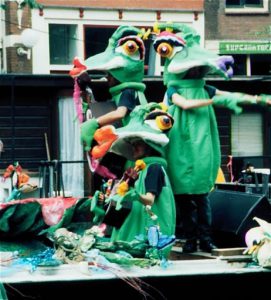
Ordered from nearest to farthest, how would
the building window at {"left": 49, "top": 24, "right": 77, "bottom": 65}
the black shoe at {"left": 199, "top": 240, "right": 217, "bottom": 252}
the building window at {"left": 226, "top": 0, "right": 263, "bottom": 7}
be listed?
the black shoe at {"left": 199, "top": 240, "right": 217, "bottom": 252} < the building window at {"left": 49, "top": 24, "right": 77, "bottom": 65} < the building window at {"left": 226, "top": 0, "right": 263, "bottom": 7}

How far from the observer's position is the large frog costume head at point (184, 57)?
23.2 feet

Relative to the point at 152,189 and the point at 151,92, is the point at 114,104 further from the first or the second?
the point at 151,92

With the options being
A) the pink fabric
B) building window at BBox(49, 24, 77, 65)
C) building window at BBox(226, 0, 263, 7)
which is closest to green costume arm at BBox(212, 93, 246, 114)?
the pink fabric

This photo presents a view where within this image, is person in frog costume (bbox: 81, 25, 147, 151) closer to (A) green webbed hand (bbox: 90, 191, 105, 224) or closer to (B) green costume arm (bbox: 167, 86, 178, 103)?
(B) green costume arm (bbox: 167, 86, 178, 103)

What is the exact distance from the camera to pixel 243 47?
25.0m

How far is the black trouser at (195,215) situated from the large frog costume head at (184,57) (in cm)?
75

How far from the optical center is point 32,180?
51.0 feet

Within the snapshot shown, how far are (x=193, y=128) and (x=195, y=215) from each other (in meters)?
0.55

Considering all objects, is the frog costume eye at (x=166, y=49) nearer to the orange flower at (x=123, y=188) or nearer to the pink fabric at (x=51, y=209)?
the pink fabric at (x=51, y=209)

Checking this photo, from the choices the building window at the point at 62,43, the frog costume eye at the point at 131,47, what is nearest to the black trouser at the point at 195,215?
the frog costume eye at the point at 131,47

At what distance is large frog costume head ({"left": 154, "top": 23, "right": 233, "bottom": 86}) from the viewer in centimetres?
707

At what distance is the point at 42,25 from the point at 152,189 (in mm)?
17829

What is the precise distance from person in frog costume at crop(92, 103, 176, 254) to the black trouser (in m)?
0.37

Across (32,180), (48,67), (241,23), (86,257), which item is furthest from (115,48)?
(241,23)
